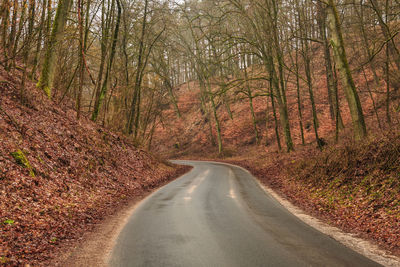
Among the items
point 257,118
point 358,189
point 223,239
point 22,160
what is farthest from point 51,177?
point 257,118

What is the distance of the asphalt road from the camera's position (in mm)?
4727

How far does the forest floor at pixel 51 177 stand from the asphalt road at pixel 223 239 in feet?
4.24

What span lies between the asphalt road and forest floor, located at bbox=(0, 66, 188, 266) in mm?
1291

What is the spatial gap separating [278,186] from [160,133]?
3826 centimetres

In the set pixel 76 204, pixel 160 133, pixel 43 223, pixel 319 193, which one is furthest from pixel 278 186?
pixel 160 133

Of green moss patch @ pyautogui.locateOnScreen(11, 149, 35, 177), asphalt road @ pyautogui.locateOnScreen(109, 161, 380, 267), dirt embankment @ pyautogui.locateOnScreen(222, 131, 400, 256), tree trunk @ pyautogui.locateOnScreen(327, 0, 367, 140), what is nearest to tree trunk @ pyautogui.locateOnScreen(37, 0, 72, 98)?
A: green moss patch @ pyautogui.locateOnScreen(11, 149, 35, 177)

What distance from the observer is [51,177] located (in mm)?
9109

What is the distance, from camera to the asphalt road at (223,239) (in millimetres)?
4727

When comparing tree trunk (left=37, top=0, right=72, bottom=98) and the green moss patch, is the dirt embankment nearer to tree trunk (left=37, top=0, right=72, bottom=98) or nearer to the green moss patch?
the green moss patch

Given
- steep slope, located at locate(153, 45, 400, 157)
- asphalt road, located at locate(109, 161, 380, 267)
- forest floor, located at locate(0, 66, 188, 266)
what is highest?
steep slope, located at locate(153, 45, 400, 157)

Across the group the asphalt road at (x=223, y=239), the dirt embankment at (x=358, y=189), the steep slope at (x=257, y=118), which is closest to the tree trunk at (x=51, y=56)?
the asphalt road at (x=223, y=239)

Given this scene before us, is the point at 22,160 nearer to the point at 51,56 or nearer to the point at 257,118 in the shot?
the point at 51,56

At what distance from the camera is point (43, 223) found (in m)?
6.38

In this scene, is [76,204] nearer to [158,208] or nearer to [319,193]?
[158,208]
